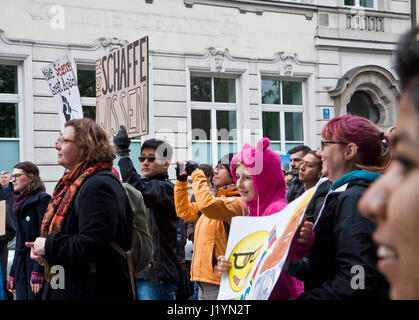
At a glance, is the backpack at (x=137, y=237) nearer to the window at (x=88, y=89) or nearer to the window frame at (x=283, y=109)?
the window at (x=88, y=89)

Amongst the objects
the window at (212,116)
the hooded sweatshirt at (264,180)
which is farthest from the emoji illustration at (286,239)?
the window at (212,116)

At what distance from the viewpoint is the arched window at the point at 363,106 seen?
1454 cm

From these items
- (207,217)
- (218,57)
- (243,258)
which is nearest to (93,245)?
(243,258)

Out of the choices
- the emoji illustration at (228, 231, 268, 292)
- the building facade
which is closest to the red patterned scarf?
the emoji illustration at (228, 231, 268, 292)

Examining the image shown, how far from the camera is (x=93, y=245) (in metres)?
2.61

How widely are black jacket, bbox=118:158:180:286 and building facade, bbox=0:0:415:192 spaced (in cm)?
703

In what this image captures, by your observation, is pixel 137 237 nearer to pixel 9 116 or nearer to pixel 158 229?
pixel 158 229

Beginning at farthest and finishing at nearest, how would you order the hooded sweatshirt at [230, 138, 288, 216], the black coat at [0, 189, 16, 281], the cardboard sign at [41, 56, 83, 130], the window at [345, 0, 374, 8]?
the window at [345, 0, 374, 8]
the black coat at [0, 189, 16, 281]
the cardboard sign at [41, 56, 83, 130]
the hooded sweatshirt at [230, 138, 288, 216]

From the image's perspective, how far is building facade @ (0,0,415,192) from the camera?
11.1m

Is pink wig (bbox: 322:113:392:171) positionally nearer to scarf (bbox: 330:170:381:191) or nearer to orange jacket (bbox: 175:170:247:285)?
scarf (bbox: 330:170:381:191)

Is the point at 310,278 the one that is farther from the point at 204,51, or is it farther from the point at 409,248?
the point at 204,51

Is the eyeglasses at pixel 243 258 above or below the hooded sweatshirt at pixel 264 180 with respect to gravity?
below

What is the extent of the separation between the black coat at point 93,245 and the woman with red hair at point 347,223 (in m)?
0.91

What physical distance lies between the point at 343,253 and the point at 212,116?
36.9 feet
